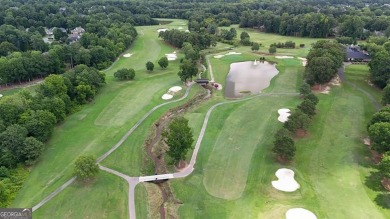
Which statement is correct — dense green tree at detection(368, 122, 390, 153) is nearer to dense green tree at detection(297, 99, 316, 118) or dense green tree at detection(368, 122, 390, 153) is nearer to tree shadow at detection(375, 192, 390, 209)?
tree shadow at detection(375, 192, 390, 209)

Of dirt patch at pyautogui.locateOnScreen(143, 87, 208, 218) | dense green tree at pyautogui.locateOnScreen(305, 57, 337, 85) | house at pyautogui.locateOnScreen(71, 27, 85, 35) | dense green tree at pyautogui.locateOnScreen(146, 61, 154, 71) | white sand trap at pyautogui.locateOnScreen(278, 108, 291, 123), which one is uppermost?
house at pyautogui.locateOnScreen(71, 27, 85, 35)

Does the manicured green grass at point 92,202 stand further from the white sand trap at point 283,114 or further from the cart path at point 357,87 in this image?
the cart path at point 357,87

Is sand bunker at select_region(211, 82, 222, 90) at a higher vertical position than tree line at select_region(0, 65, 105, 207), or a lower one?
lower

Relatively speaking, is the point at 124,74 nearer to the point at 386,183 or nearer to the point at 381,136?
the point at 381,136

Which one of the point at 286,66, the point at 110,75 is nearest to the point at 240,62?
the point at 286,66

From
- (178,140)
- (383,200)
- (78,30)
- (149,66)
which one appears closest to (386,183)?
(383,200)

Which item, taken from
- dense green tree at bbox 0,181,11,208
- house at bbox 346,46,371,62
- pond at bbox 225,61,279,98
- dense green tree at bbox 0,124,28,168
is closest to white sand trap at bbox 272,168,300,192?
pond at bbox 225,61,279,98

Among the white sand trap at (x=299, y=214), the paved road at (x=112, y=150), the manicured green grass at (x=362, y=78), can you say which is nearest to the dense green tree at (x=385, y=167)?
the white sand trap at (x=299, y=214)

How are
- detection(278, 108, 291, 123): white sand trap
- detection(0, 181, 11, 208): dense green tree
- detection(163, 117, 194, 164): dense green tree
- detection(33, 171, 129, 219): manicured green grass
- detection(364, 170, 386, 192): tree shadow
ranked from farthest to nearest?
detection(278, 108, 291, 123): white sand trap, detection(163, 117, 194, 164): dense green tree, detection(364, 170, 386, 192): tree shadow, detection(0, 181, 11, 208): dense green tree, detection(33, 171, 129, 219): manicured green grass
